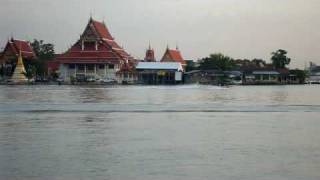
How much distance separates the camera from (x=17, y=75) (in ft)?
237

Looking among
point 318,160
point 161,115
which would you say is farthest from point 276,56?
point 318,160

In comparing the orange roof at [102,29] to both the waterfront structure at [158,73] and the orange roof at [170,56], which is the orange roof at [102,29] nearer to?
the waterfront structure at [158,73]

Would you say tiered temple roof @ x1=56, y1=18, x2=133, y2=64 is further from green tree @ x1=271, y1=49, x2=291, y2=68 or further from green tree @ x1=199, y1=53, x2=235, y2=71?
green tree @ x1=271, y1=49, x2=291, y2=68

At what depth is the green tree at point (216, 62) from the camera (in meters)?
89.2

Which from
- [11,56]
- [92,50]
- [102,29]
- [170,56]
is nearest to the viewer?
[92,50]

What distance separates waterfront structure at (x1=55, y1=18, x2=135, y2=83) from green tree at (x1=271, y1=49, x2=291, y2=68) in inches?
1450

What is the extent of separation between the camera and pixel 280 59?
4048 inches

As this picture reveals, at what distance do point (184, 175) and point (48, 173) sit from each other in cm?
191

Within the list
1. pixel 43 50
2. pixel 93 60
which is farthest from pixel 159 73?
pixel 43 50

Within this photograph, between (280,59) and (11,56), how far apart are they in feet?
157

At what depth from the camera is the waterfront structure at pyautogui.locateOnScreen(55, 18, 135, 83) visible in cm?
7194

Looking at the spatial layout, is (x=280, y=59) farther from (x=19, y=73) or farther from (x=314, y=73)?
(x=19, y=73)

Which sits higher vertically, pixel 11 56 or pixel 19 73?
pixel 11 56

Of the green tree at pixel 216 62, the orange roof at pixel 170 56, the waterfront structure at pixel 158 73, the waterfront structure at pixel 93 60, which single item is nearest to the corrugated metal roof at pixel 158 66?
the waterfront structure at pixel 158 73
